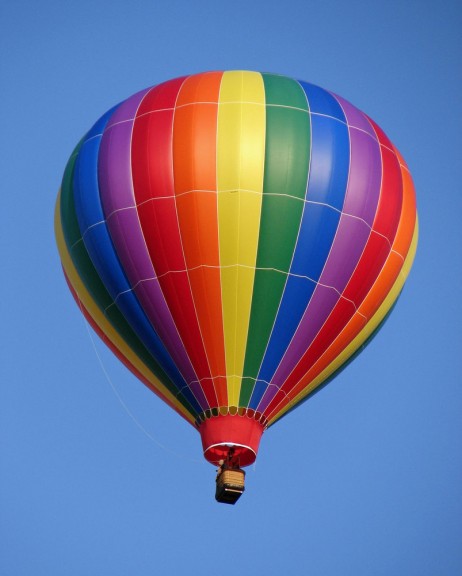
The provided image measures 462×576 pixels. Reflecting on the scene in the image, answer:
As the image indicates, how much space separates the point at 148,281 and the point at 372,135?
3566 mm

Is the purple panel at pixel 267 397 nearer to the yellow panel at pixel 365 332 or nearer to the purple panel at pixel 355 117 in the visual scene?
the yellow panel at pixel 365 332

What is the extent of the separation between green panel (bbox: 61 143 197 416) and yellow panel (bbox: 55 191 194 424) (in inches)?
4.5

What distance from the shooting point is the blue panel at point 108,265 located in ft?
74.9

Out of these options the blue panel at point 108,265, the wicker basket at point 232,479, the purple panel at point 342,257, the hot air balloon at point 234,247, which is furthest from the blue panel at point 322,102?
the wicker basket at point 232,479

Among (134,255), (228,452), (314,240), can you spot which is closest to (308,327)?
(314,240)

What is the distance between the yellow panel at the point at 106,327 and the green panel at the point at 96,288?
115mm

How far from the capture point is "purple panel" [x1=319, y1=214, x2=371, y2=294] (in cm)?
2272

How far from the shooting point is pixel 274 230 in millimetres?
22484

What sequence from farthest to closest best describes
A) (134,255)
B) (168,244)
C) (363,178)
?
(363,178)
(134,255)
(168,244)

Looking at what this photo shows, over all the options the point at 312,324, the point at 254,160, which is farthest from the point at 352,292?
the point at 254,160

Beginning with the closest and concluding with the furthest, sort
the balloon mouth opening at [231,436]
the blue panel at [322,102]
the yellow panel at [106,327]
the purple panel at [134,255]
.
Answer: the balloon mouth opening at [231,436], the purple panel at [134,255], the yellow panel at [106,327], the blue panel at [322,102]

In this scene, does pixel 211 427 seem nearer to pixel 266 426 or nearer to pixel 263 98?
pixel 266 426

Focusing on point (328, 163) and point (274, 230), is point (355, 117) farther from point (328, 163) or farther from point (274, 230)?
point (274, 230)

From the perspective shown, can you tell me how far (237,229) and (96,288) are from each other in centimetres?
207
